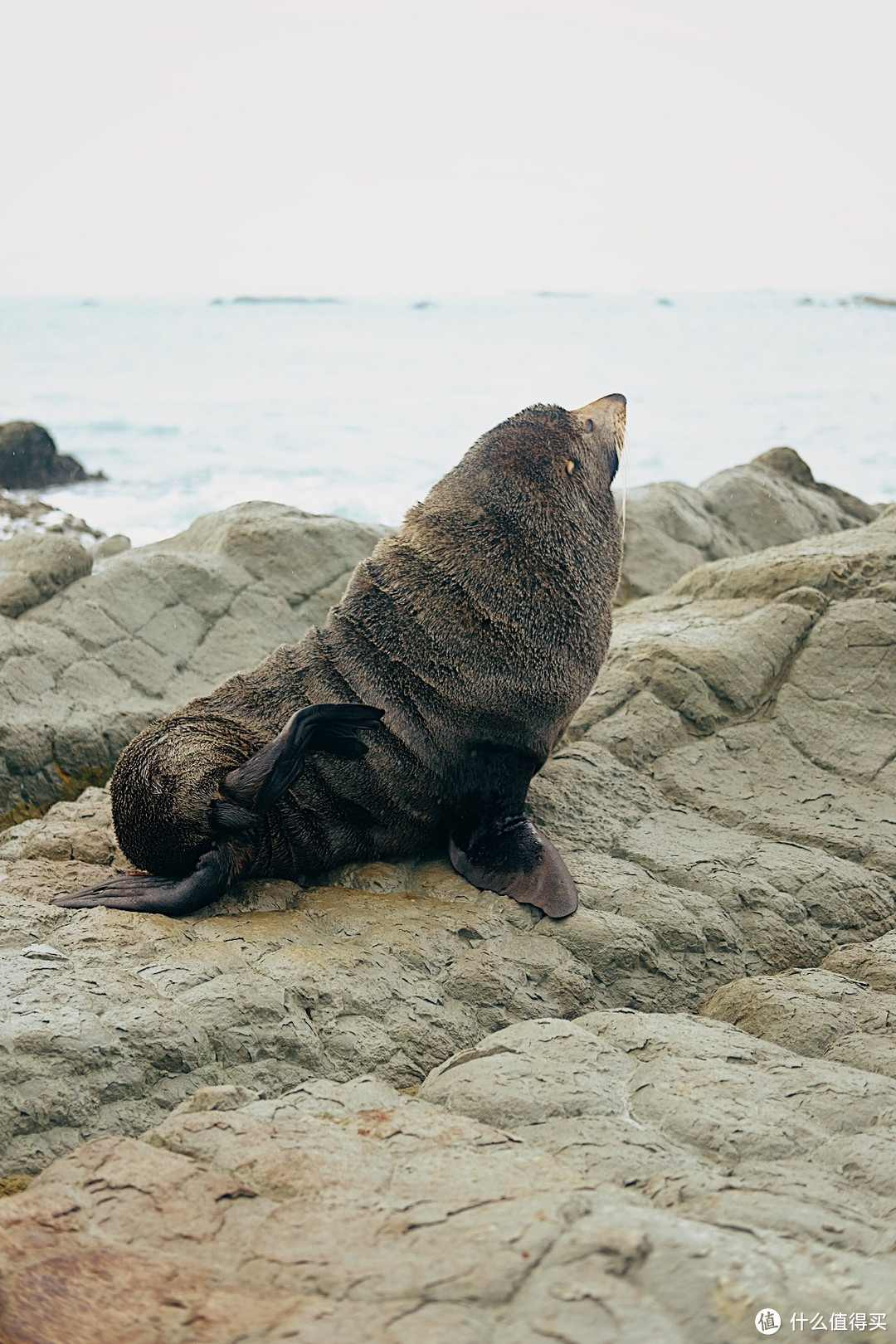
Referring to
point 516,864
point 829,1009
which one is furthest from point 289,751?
point 829,1009

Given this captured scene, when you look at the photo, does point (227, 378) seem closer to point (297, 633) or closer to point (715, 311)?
point (297, 633)

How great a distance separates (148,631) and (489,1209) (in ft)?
16.5

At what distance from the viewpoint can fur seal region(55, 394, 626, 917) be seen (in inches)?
147

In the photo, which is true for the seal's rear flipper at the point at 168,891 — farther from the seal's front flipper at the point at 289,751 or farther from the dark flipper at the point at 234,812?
the seal's front flipper at the point at 289,751

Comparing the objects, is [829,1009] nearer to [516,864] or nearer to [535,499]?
[516,864]

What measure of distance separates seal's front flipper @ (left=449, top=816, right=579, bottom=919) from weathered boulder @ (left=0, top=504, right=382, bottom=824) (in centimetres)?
247

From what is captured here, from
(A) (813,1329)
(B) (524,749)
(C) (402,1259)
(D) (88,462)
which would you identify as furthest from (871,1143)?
(D) (88,462)

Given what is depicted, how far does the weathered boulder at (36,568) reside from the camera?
620cm

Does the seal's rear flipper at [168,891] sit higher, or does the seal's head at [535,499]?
the seal's head at [535,499]

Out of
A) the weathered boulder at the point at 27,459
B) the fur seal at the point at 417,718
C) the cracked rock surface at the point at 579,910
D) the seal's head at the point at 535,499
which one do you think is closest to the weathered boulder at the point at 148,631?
the cracked rock surface at the point at 579,910

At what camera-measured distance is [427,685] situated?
401 cm

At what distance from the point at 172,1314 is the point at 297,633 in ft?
17.4

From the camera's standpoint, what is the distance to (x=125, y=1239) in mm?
1935

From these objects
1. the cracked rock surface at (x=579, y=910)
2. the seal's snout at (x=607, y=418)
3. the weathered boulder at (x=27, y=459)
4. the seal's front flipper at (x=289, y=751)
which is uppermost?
the seal's snout at (x=607, y=418)
